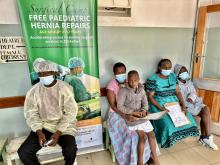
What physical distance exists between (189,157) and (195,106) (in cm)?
68

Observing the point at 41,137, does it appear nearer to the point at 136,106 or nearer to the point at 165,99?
the point at 136,106

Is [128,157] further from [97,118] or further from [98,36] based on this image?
[98,36]

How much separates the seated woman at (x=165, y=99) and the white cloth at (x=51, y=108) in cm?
108

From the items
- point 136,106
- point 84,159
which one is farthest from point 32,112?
point 136,106

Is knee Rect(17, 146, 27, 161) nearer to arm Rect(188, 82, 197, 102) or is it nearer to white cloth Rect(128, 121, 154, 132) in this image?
white cloth Rect(128, 121, 154, 132)

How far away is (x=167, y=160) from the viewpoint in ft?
7.09

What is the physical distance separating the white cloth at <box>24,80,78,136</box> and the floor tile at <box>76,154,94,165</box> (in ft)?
1.72

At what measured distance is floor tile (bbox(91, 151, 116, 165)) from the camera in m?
2.15

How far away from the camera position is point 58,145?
1773mm

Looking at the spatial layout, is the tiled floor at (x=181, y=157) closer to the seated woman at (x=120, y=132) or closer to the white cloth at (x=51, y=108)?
the seated woman at (x=120, y=132)

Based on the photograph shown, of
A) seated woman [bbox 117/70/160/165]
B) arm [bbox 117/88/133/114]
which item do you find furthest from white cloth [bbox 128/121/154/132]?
arm [bbox 117/88/133/114]

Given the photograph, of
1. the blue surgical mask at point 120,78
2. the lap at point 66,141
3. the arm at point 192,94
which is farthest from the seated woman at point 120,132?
the arm at point 192,94

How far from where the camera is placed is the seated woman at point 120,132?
186cm

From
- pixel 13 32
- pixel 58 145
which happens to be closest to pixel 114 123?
pixel 58 145
